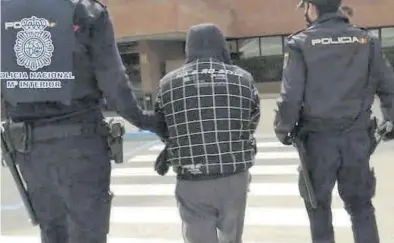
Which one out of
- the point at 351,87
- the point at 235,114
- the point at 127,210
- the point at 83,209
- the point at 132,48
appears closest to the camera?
the point at 83,209

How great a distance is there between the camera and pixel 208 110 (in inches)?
157

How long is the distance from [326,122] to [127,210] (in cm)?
425

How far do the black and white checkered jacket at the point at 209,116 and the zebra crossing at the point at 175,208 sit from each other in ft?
8.29

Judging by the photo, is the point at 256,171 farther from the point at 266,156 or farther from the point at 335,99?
the point at 335,99

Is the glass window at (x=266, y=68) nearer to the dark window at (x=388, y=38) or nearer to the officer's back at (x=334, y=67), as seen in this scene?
the dark window at (x=388, y=38)

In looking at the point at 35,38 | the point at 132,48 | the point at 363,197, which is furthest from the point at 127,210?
the point at 132,48

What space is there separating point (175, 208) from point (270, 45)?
2421 centimetres

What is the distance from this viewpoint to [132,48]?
28.9 m

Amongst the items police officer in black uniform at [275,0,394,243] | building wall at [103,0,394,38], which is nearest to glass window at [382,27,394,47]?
building wall at [103,0,394,38]

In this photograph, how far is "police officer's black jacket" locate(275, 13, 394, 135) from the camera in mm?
4316

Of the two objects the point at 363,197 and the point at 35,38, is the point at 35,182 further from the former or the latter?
the point at 363,197

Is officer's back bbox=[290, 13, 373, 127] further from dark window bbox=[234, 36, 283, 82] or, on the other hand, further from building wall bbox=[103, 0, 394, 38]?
dark window bbox=[234, 36, 283, 82]

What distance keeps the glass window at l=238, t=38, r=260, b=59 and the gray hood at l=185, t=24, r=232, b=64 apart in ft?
90.6

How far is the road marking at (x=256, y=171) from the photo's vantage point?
10381 millimetres
